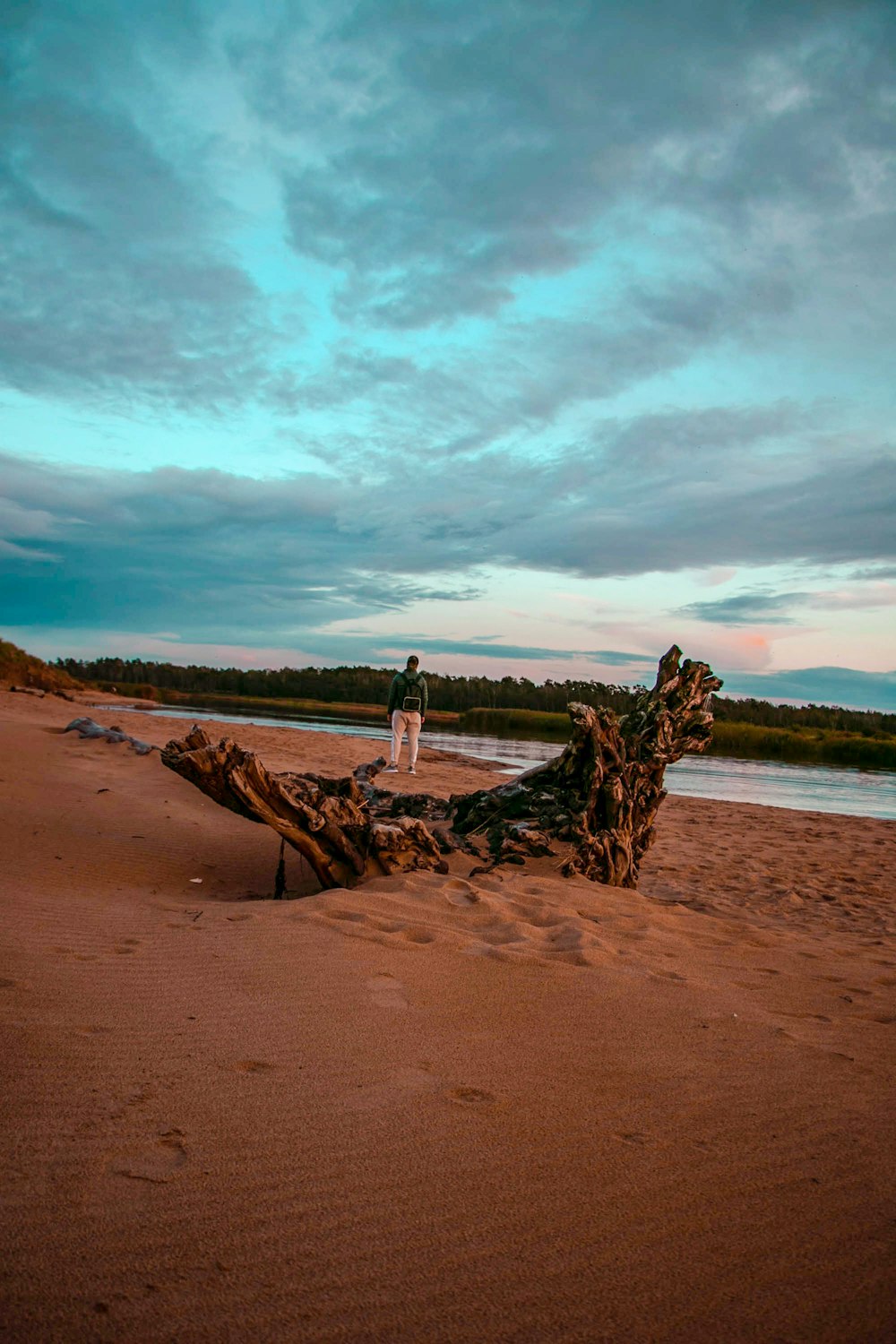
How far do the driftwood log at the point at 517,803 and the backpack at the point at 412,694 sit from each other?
6611 millimetres

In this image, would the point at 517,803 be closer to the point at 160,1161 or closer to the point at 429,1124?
the point at 429,1124

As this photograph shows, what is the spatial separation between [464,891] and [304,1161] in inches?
126

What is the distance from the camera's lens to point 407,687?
579 inches

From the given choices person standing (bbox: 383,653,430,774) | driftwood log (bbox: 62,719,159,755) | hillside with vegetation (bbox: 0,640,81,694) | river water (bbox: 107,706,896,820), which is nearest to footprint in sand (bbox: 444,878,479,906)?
driftwood log (bbox: 62,719,159,755)

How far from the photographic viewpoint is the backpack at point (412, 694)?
14.7 meters

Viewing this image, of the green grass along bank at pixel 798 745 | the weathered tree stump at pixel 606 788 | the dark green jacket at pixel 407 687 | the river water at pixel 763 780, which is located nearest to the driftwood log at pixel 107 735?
the dark green jacket at pixel 407 687

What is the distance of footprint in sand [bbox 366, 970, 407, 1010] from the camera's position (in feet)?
10.5

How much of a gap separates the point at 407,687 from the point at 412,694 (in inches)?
6.6

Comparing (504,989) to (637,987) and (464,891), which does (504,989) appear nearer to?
(637,987)

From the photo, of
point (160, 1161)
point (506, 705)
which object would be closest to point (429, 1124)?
point (160, 1161)

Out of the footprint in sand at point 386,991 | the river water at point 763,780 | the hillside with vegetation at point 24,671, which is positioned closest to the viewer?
the footprint in sand at point 386,991

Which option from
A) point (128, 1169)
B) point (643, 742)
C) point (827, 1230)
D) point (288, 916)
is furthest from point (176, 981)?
point (643, 742)

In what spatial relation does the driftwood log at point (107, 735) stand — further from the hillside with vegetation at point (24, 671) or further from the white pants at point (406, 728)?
the hillside with vegetation at point (24, 671)

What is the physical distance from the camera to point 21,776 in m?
7.85
